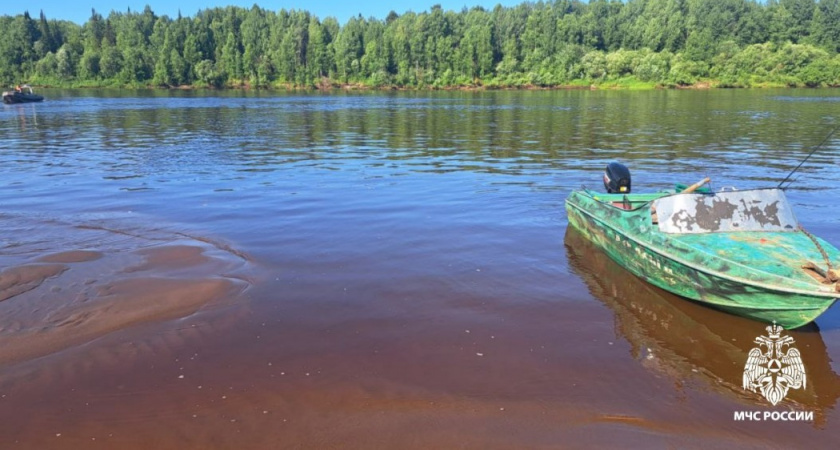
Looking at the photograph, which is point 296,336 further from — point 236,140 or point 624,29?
point 624,29

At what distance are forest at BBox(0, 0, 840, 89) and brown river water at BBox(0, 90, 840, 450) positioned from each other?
11376 cm

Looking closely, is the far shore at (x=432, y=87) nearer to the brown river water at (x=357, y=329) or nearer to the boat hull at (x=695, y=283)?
the brown river water at (x=357, y=329)

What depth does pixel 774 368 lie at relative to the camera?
7.31 meters

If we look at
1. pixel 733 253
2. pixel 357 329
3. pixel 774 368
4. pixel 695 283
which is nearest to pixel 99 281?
pixel 357 329

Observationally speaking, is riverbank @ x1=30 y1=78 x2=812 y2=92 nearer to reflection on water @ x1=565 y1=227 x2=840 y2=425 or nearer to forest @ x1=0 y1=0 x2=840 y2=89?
forest @ x1=0 y1=0 x2=840 y2=89

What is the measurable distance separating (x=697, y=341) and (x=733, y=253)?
1.50 metres

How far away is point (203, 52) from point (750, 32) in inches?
5904

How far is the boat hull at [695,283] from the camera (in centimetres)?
747

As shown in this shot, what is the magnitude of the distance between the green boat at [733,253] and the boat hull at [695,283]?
13mm

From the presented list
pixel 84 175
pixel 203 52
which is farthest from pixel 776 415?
pixel 203 52

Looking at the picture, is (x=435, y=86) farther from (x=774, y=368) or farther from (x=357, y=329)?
(x=774, y=368)

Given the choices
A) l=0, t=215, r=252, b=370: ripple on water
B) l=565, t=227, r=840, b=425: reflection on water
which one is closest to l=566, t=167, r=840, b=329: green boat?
l=565, t=227, r=840, b=425: reflection on water

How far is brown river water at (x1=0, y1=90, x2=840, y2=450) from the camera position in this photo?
6102mm

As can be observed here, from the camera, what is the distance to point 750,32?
441ft
